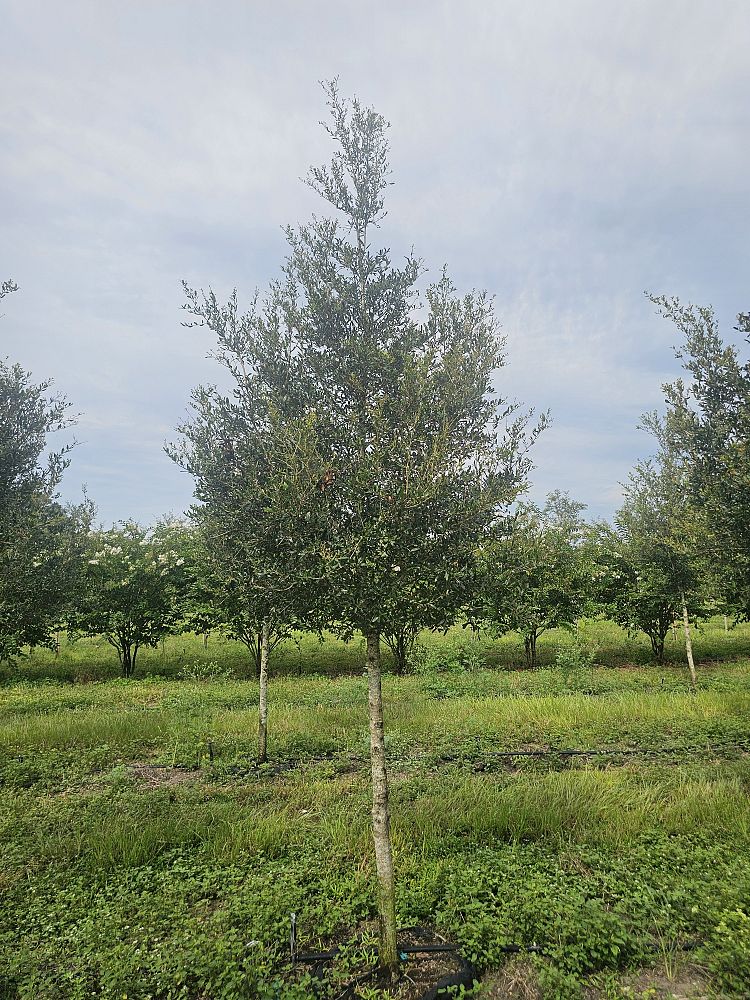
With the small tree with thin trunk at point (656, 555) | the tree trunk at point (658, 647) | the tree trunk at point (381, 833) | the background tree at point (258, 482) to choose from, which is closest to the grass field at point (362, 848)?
the tree trunk at point (381, 833)

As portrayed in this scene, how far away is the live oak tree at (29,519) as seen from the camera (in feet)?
33.8

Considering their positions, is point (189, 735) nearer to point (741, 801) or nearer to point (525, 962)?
point (525, 962)

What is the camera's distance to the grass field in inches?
197

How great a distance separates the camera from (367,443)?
229 inches

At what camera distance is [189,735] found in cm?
1220

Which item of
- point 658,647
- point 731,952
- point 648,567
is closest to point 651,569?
point 648,567

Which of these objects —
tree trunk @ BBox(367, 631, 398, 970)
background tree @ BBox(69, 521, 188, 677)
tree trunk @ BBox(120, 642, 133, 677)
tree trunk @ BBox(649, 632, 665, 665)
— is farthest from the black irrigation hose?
tree trunk @ BBox(120, 642, 133, 677)

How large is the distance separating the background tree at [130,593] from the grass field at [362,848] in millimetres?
7903

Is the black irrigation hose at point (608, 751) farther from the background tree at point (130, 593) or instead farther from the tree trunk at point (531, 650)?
the background tree at point (130, 593)

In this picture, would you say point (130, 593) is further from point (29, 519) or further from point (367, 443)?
point (367, 443)

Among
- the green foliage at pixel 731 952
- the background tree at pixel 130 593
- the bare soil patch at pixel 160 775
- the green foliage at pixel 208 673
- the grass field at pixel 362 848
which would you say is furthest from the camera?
the background tree at pixel 130 593

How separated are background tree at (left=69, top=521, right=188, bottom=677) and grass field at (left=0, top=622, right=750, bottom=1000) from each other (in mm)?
7903

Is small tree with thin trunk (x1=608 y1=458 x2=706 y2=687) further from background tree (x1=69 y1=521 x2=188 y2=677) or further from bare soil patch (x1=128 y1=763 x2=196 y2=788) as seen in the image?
background tree (x1=69 y1=521 x2=188 y2=677)

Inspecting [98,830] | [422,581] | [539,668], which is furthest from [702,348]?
[539,668]
